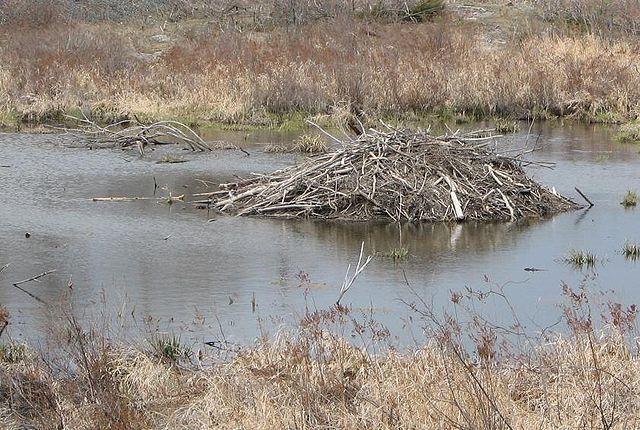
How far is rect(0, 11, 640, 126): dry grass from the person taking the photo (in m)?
27.5

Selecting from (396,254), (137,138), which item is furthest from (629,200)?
(137,138)

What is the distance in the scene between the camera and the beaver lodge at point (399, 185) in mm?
15602

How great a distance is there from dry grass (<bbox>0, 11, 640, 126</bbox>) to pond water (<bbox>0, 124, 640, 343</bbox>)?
290 inches

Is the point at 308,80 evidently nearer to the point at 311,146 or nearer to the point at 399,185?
the point at 311,146

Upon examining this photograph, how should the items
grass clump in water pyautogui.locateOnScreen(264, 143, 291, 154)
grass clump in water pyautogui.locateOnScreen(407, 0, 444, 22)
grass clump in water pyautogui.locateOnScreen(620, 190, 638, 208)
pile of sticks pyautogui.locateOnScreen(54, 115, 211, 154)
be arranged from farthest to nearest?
grass clump in water pyautogui.locateOnScreen(407, 0, 444, 22), pile of sticks pyautogui.locateOnScreen(54, 115, 211, 154), grass clump in water pyautogui.locateOnScreen(264, 143, 291, 154), grass clump in water pyautogui.locateOnScreen(620, 190, 638, 208)

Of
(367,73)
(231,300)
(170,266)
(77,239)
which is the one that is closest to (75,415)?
(231,300)

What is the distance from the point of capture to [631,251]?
13.8m

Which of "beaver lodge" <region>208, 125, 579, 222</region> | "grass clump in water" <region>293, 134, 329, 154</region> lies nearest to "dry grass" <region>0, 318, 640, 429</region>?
"beaver lodge" <region>208, 125, 579, 222</region>

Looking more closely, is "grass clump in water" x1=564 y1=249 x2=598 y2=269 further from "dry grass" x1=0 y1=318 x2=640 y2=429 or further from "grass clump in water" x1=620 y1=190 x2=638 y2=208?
"dry grass" x1=0 y1=318 x2=640 y2=429

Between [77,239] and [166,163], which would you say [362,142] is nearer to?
[77,239]

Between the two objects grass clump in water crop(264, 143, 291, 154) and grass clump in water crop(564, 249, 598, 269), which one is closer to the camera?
grass clump in water crop(564, 249, 598, 269)

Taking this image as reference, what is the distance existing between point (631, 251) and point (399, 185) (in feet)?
11.0

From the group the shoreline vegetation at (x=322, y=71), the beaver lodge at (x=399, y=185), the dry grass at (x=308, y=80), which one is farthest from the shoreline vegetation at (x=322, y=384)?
the dry grass at (x=308, y=80)

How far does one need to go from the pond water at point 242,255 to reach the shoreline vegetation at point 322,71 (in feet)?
24.2
